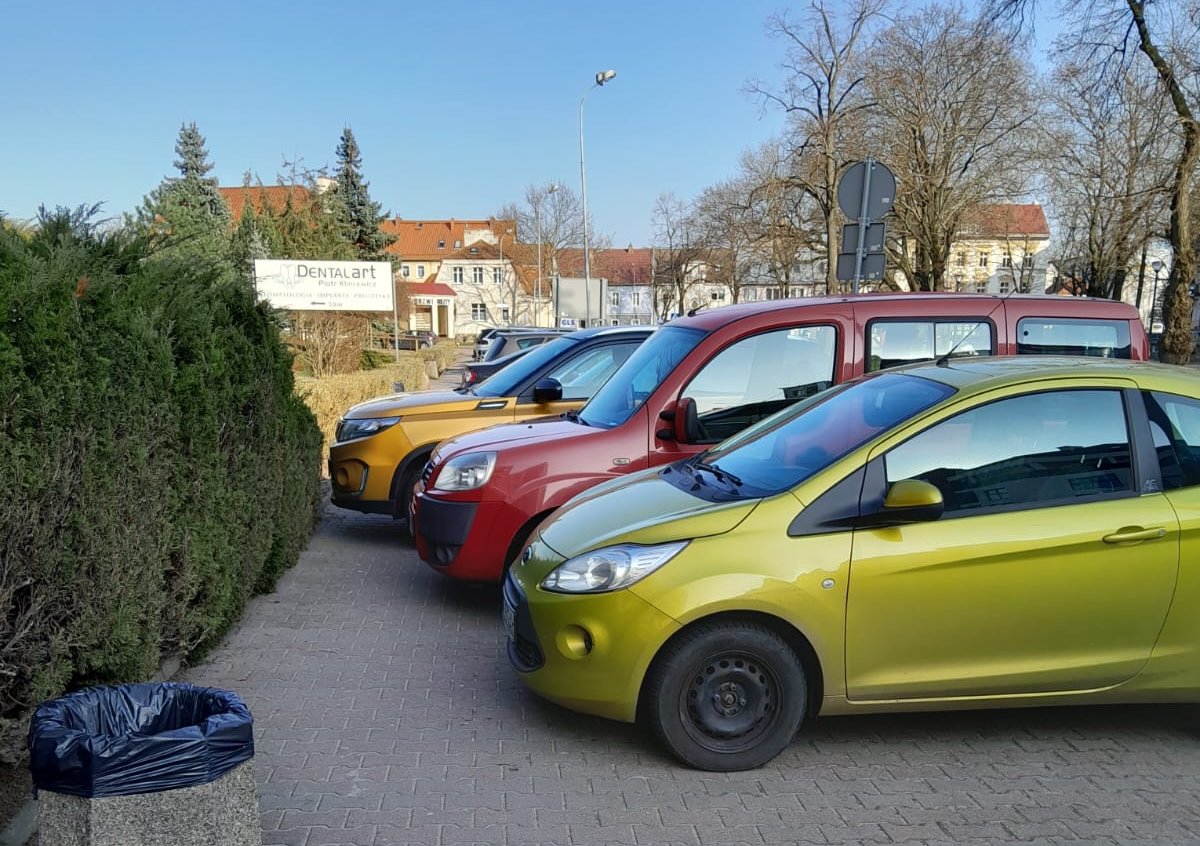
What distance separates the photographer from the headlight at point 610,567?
387 centimetres

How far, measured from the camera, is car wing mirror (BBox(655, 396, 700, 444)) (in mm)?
5797

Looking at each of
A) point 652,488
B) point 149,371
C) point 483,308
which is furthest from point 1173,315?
point 483,308

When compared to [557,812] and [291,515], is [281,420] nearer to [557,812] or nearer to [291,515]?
[291,515]

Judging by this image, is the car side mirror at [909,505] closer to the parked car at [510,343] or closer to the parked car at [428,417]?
the parked car at [428,417]

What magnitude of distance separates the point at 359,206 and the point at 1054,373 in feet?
157

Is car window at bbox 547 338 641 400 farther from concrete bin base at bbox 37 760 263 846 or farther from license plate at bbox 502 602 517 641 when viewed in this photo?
concrete bin base at bbox 37 760 263 846

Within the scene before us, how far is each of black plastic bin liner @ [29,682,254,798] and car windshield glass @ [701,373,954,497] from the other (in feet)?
7.46

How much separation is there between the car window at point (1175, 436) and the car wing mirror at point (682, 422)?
2438mm

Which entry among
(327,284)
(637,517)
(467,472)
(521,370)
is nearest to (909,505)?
(637,517)

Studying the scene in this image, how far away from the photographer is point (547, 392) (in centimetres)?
776

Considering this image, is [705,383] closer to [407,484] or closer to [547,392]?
[547,392]

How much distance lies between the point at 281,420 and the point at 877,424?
4.53 metres

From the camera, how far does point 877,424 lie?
423 centimetres

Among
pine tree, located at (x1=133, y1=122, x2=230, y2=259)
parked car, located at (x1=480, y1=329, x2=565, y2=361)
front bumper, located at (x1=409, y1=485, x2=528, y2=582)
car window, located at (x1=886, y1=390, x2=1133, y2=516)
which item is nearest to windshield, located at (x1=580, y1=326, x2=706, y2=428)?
front bumper, located at (x1=409, y1=485, x2=528, y2=582)
